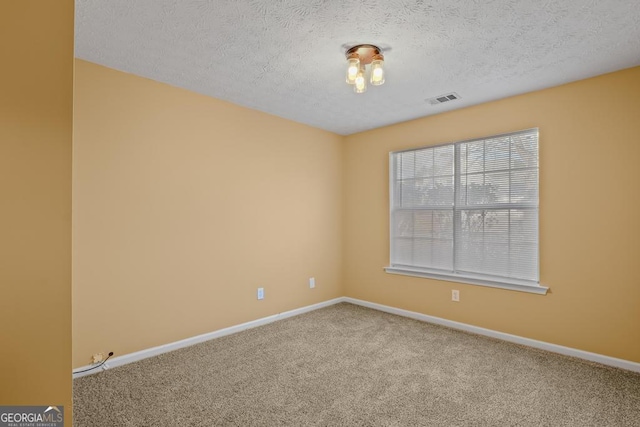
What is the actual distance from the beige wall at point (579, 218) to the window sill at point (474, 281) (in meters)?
0.06

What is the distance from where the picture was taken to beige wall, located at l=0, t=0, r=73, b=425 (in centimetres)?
129

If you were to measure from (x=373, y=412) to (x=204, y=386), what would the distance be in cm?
123

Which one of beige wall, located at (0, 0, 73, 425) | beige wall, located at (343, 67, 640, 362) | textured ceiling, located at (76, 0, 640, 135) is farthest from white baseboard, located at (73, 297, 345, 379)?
textured ceiling, located at (76, 0, 640, 135)

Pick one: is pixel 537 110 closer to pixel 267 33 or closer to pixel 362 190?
pixel 362 190

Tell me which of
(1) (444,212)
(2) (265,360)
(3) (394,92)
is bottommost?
(2) (265,360)

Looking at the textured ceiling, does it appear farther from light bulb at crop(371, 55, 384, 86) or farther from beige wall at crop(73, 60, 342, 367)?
beige wall at crop(73, 60, 342, 367)

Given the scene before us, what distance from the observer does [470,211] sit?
139 inches

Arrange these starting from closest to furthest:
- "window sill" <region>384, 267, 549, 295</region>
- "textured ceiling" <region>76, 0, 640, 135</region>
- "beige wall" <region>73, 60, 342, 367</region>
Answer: "textured ceiling" <region>76, 0, 640, 135</region> → "beige wall" <region>73, 60, 342, 367</region> → "window sill" <region>384, 267, 549, 295</region>

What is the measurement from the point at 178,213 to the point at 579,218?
3.64m

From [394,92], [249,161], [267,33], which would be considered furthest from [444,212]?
[267,33]

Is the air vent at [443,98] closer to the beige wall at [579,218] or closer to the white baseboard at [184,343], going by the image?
the beige wall at [579,218]

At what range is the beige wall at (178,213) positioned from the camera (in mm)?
2566

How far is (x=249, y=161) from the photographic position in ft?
11.9

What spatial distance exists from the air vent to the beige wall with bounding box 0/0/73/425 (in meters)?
2.98
